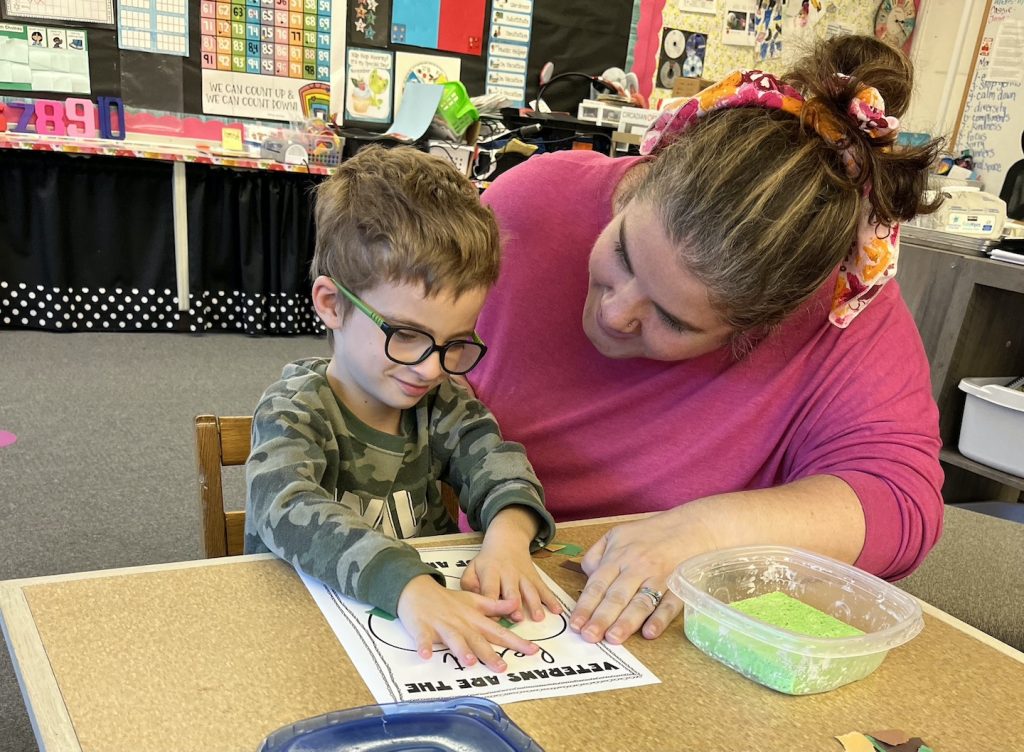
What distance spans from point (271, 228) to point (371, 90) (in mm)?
→ 818

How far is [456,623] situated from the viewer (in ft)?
2.11

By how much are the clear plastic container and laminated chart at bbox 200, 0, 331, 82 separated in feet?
11.0

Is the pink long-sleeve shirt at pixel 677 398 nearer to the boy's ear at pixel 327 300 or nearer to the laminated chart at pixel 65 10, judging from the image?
the boy's ear at pixel 327 300

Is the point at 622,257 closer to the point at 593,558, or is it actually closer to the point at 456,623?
the point at 593,558

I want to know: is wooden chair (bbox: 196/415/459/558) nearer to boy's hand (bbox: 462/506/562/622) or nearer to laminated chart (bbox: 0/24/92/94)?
boy's hand (bbox: 462/506/562/622)

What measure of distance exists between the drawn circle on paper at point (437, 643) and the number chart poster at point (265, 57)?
10.8 feet

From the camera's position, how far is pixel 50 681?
543mm

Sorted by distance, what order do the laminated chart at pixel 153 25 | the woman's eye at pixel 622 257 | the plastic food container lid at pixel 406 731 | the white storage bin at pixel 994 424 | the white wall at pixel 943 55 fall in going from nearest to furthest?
1. the plastic food container lid at pixel 406 731
2. the woman's eye at pixel 622 257
3. the white storage bin at pixel 994 424
4. the laminated chart at pixel 153 25
5. the white wall at pixel 943 55

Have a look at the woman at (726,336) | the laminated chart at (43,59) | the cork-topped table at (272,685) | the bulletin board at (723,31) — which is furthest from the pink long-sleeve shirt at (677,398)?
the bulletin board at (723,31)

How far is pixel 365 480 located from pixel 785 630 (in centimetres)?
47

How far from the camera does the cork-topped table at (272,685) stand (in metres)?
0.53

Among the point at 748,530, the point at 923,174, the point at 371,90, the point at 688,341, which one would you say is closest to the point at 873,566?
the point at 748,530

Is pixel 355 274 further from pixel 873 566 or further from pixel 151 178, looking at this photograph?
pixel 151 178

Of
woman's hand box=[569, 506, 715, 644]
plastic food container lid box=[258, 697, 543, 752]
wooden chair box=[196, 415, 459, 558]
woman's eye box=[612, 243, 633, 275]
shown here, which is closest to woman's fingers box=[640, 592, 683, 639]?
woman's hand box=[569, 506, 715, 644]
